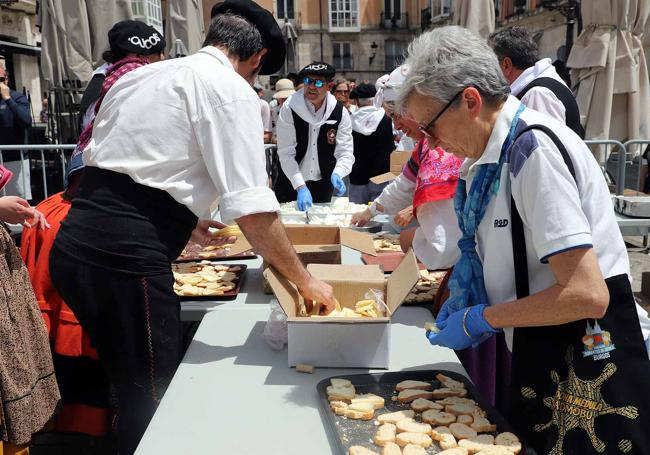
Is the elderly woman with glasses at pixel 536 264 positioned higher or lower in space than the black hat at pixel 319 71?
lower

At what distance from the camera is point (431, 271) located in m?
2.45

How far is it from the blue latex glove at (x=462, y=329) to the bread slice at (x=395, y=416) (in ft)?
0.75

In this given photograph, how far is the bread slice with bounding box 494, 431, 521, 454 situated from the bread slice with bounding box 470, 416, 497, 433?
31 mm

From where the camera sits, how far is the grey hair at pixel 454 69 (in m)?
1.30

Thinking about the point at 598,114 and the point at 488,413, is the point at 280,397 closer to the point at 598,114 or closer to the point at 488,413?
the point at 488,413

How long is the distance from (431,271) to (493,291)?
3.41ft

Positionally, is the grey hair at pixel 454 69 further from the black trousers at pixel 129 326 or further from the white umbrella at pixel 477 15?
the white umbrella at pixel 477 15

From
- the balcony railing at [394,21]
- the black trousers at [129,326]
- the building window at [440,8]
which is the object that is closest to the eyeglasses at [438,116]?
the black trousers at [129,326]

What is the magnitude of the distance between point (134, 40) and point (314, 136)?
2.11 meters

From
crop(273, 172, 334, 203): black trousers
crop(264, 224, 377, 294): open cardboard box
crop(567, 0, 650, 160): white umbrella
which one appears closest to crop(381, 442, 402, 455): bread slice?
crop(264, 224, 377, 294): open cardboard box

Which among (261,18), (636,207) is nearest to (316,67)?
(636,207)

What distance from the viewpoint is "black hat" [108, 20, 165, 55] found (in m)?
2.74

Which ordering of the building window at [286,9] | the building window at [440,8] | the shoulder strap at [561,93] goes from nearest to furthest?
the shoulder strap at [561,93] → the building window at [440,8] → the building window at [286,9]

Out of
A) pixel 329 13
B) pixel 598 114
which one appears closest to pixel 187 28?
pixel 598 114
